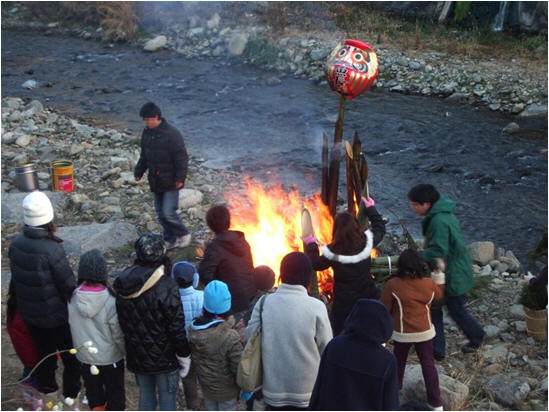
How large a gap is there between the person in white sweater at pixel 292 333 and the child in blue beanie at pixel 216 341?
146 millimetres

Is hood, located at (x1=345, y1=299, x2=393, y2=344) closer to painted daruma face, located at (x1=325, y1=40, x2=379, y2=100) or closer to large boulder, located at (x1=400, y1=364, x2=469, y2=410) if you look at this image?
large boulder, located at (x1=400, y1=364, x2=469, y2=410)

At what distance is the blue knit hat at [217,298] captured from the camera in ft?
11.9

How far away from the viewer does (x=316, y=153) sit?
1198 cm

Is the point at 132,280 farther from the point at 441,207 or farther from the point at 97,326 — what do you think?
the point at 441,207

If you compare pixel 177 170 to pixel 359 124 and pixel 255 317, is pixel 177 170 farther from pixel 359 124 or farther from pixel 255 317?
pixel 359 124

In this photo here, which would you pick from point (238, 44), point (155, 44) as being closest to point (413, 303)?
point (238, 44)

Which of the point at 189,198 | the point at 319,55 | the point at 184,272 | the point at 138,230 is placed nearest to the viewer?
the point at 184,272

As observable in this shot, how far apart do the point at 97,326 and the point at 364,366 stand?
182cm

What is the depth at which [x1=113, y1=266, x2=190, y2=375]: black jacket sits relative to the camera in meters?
3.71

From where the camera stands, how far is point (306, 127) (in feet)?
44.3

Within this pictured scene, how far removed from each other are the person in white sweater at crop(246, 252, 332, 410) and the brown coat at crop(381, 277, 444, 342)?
2.67 feet

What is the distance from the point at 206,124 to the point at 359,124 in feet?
11.3

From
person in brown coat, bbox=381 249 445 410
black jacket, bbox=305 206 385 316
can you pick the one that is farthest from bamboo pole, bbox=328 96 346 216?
person in brown coat, bbox=381 249 445 410

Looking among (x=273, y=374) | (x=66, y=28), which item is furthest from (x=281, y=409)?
(x=66, y=28)
